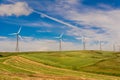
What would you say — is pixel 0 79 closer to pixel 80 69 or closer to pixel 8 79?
pixel 8 79

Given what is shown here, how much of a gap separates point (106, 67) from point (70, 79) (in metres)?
38.9

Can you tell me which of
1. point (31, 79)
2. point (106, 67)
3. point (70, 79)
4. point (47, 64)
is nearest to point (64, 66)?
point (47, 64)

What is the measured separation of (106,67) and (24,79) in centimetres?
4804

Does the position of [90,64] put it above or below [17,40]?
below

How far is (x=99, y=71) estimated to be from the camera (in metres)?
81.9

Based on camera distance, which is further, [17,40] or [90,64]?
[17,40]

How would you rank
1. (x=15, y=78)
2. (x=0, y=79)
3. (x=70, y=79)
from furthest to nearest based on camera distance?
(x=70, y=79), (x=15, y=78), (x=0, y=79)

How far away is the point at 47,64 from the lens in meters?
93.0

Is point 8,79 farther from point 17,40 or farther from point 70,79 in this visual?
point 17,40

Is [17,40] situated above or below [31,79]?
above

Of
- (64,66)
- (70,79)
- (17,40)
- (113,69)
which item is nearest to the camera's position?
(70,79)

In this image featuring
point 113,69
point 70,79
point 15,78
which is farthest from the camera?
point 113,69

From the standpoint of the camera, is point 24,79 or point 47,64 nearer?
point 24,79

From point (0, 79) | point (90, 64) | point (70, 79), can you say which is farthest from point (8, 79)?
point (90, 64)
